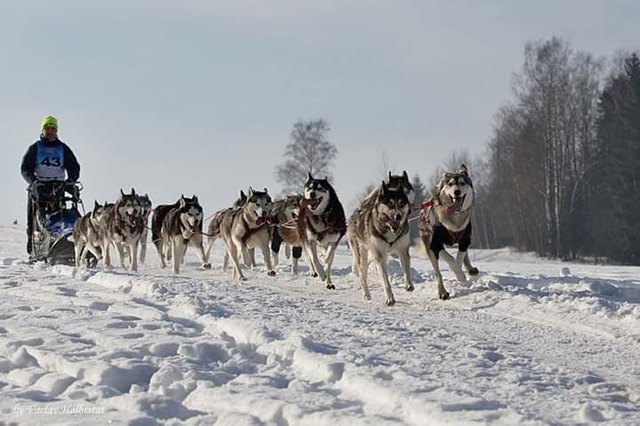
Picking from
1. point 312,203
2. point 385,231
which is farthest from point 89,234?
point 385,231

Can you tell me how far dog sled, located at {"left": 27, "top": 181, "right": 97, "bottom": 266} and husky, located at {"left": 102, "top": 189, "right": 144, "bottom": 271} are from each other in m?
0.47

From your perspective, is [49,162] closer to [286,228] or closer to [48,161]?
[48,161]

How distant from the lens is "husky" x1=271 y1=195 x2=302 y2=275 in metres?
9.84

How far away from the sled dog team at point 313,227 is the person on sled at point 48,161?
777mm

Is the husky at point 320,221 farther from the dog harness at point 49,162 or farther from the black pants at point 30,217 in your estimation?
the black pants at point 30,217

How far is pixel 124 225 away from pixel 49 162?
130cm

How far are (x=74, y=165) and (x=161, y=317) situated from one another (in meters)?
5.99

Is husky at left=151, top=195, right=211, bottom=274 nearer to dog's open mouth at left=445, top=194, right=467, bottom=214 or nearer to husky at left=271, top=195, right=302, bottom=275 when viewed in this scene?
husky at left=271, top=195, right=302, bottom=275

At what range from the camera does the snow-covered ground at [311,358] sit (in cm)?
290

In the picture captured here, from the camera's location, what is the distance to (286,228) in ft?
33.0

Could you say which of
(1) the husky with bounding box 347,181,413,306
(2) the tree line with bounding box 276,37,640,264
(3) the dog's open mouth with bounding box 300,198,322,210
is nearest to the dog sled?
(3) the dog's open mouth with bounding box 300,198,322,210

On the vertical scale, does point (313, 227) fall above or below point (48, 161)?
below

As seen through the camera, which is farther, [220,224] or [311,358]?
[220,224]

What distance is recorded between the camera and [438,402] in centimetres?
287
